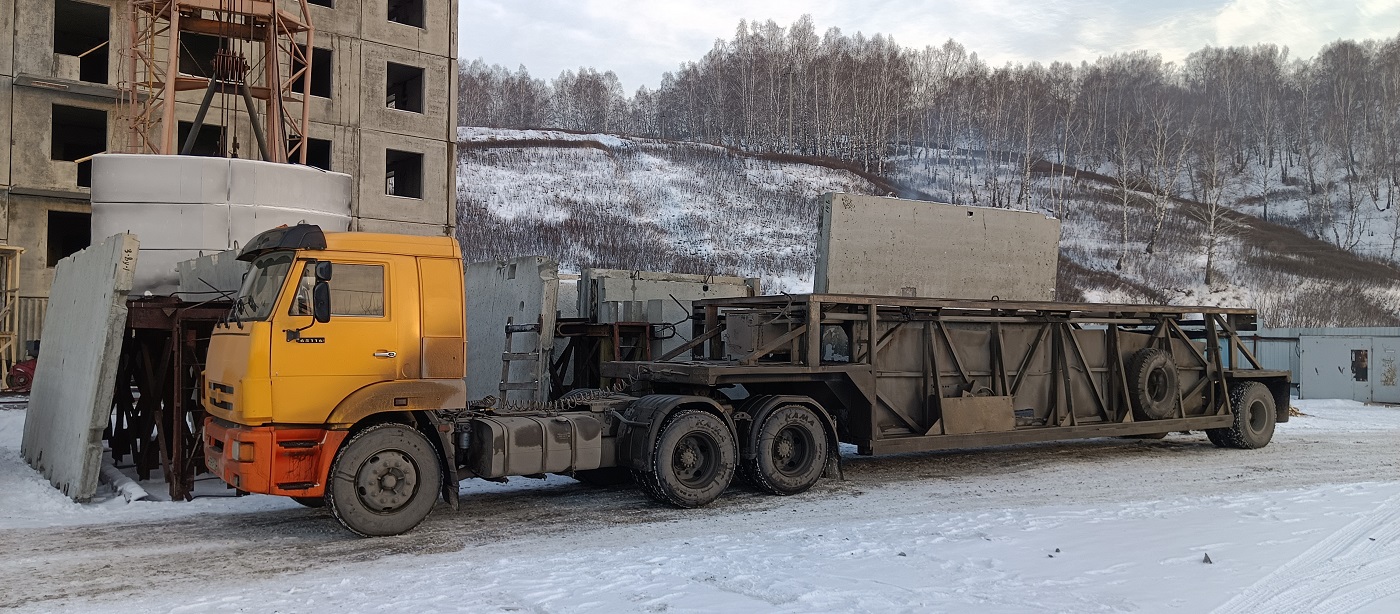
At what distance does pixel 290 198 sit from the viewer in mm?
17297

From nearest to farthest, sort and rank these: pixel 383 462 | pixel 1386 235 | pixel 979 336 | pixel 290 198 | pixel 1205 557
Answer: pixel 1205 557 → pixel 383 462 → pixel 979 336 → pixel 290 198 → pixel 1386 235

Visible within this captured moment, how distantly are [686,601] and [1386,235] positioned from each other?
230 ft

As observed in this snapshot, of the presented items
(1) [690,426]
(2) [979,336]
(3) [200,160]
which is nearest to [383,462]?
(1) [690,426]

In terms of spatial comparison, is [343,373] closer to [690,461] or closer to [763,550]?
[690,461]

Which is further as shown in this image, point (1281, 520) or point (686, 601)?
point (1281, 520)

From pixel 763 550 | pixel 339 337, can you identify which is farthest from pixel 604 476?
pixel 339 337

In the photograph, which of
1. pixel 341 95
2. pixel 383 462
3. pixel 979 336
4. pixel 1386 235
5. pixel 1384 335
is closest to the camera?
pixel 383 462

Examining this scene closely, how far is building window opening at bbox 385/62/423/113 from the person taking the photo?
30000 mm

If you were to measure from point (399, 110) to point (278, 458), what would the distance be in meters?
23.8

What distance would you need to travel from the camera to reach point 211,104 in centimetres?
2562

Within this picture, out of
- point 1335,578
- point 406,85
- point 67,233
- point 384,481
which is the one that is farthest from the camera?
point 406,85

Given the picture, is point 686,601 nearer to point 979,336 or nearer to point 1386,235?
point 979,336

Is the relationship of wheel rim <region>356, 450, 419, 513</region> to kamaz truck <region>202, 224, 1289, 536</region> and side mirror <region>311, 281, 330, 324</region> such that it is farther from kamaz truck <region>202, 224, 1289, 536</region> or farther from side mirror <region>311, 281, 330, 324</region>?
side mirror <region>311, 281, 330, 324</region>

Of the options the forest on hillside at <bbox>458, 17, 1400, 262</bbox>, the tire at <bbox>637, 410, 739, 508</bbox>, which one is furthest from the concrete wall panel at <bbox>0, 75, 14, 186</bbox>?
the forest on hillside at <bbox>458, 17, 1400, 262</bbox>
